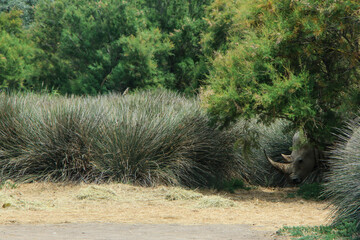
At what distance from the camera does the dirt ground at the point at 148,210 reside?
8.06m

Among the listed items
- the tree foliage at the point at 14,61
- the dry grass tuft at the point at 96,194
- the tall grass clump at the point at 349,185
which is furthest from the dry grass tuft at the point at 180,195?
the tree foliage at the point at 14,61

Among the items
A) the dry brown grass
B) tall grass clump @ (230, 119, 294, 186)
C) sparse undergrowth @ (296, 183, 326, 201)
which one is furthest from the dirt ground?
tall grass clump @ (230, 119, 294, 186)

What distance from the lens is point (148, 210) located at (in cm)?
1027

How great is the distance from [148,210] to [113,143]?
2.99 metres

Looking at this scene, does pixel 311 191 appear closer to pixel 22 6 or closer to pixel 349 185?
pixel 349 185

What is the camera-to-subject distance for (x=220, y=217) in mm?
9492

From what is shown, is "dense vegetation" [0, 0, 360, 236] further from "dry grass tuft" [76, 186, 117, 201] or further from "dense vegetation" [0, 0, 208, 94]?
"dense vegetation" [0, 0, 208, 94]

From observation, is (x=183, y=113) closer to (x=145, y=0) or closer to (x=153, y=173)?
(x=153, y=173)

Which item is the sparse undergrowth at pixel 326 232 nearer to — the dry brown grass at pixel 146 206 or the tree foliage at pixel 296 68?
the dry brown grass at pixel 146 206

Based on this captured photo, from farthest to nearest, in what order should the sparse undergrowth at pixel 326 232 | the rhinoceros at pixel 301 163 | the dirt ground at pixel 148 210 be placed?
the rhinoceros at pixel 301 163 → the dirt ground at pixel 148 210 → the sparse undergrowth at pixel 326 232

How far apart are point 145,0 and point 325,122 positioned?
77.7ft

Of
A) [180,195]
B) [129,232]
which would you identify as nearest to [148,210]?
→ [180,195]

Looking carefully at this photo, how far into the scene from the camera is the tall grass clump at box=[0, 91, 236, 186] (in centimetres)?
1293

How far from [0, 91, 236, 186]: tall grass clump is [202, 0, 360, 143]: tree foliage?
1193mm
